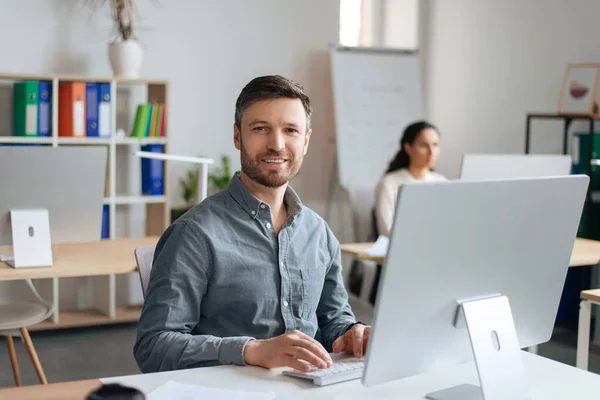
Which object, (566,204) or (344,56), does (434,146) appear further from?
(566,204)

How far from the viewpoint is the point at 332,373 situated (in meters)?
1.53

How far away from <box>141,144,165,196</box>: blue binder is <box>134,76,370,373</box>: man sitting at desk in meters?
2.97

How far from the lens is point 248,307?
70.1 inches

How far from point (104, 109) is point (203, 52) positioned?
2.87 ft

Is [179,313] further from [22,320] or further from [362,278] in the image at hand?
[362,278]

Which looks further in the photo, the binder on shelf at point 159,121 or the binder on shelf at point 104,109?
the binder on shelf at point 159,121

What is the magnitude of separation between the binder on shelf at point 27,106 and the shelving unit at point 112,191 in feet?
0.14

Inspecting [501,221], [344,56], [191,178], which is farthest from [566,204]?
[344,56]

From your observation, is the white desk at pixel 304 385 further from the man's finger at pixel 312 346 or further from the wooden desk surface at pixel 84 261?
the wooden desk surface at pixel 84 261

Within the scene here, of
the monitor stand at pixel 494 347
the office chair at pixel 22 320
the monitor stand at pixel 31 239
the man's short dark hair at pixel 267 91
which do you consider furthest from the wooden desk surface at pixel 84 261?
the monitor stand at pixel 494 347

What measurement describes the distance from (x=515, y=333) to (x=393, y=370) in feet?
0.86

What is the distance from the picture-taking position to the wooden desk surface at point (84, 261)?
2764 millimetres

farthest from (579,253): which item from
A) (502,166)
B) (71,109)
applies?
(71,109)

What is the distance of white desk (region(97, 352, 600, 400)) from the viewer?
1.48 m
